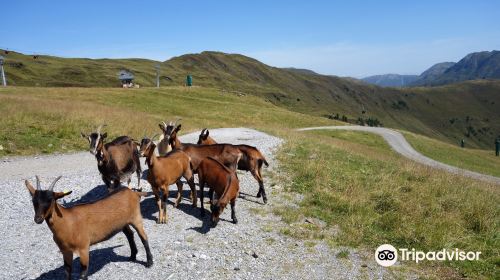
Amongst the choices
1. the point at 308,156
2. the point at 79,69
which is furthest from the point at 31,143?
the point at 79,69

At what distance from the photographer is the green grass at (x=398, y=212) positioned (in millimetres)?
10508

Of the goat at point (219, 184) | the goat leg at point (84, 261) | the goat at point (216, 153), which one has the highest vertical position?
the goat at point (216, 153)

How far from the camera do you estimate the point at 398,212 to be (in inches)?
505

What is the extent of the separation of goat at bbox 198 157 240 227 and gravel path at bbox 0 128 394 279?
2.01ft

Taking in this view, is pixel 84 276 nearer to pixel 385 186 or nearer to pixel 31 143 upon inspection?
pixel 385 186

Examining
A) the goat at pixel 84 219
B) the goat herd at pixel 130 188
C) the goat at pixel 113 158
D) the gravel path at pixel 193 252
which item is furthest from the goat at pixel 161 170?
the goat at pixel 84 219

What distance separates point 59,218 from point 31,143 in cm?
1688

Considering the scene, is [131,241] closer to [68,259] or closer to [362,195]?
[68,259]

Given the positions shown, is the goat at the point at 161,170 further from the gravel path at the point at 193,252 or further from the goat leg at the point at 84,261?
the goat leg at the point at 84,261

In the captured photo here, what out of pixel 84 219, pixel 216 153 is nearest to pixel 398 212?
pixel 216 153

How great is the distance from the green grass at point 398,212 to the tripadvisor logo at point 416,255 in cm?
22

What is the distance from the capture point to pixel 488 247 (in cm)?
1055

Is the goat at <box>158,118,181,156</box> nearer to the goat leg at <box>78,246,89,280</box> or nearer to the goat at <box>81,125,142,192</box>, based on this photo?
the goat at <box>81,125,142,192</box>

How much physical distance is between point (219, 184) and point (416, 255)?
5.71 m
